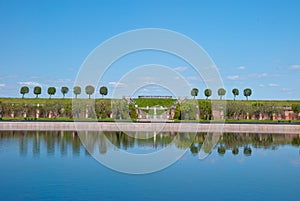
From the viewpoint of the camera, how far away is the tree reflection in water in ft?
37.3

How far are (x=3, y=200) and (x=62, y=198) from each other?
87 cm

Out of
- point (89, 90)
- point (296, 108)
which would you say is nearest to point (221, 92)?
point (296, 108)

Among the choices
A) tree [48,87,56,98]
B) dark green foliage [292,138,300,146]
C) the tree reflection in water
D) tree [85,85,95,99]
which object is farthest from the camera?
tree [48,87,56,98]

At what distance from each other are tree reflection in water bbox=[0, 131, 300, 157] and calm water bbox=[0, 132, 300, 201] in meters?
0.03

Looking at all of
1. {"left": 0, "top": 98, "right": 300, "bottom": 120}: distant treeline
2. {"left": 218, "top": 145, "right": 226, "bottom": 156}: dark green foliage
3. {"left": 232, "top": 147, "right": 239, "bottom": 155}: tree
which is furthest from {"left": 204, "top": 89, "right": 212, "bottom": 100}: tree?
{"left": 232, "top": 147, "right": 239, "bottom": 155}: tree

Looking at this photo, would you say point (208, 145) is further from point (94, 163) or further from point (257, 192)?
point (257, 192)

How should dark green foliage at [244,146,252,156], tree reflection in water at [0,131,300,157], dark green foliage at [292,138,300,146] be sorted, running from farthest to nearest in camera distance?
dark green foliage at [292,138,300,146] < tree reflection in water at [0,131,300,157] < dark green foliage at [244,146,252,156]

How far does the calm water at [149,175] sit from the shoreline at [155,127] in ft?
13.8

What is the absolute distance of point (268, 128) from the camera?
56.7 ft

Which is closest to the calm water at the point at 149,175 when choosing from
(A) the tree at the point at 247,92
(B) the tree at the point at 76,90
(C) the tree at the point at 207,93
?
(B) the tree at the point at 76,90

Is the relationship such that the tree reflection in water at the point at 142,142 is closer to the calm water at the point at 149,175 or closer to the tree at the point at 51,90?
the calm water at the point at 149,175

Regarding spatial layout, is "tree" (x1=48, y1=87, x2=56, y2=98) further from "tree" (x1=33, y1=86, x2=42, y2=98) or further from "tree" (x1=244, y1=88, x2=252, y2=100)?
"tree" (x1=244, y1=88, x2=252, y2=100)

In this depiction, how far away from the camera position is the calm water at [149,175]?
21.2 feet

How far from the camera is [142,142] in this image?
13.7 metres
